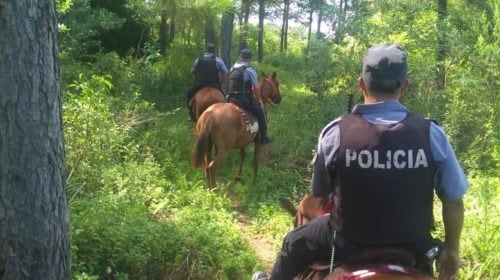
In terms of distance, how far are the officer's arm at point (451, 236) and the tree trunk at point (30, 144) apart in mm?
2358

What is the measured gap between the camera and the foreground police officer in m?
2.52

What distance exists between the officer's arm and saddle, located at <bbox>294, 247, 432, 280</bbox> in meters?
0.34

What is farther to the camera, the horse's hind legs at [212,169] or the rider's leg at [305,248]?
the horse's hind legs at [212,169]

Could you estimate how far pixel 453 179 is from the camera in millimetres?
2695

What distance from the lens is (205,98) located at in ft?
33.5

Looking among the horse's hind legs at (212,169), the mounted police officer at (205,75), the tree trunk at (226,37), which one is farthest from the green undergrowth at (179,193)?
the tree trunk at (226,37)

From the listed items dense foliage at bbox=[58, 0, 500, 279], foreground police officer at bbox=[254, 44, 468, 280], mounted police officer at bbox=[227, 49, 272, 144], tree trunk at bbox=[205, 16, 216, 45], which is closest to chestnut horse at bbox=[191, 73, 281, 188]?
mounted police officer at bbox=[227, 49, 272, 144]

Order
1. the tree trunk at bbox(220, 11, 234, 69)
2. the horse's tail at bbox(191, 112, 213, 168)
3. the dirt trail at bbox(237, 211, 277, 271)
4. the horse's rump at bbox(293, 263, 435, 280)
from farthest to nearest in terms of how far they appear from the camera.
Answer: the tree trunk at bbox(220, 11, 234, 69), the horse's tail at bbox(191, 112, 213, 168), the dirt trail at bbox(237, 211, 277, 271), the horse's rump at bbox(293, 263, 435, 280)

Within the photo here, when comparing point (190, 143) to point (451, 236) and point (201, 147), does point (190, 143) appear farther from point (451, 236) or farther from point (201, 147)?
point (451, 236)

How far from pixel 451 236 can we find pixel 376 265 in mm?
647

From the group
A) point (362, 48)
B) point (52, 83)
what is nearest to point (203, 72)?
point (362, 48)

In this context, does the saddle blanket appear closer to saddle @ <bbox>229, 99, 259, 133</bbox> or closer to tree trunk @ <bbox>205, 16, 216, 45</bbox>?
saddle @ <bbox>229, 99, 259, 133</bbox>

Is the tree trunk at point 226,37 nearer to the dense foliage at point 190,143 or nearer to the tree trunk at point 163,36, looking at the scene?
the dense foliage at point 190,143

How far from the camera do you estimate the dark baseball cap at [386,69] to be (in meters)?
2.64
